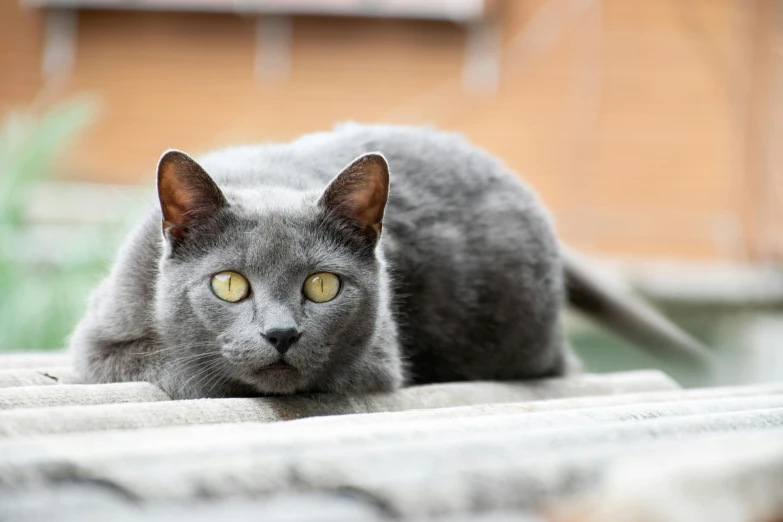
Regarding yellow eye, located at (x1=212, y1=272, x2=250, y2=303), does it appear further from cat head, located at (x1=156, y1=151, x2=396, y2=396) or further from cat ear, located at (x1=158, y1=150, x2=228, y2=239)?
cat ear, located at (x1=158, y1=150, x2=228, y2=239)

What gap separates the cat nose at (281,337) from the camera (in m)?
1.69

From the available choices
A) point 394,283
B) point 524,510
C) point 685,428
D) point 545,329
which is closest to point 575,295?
point 545,329

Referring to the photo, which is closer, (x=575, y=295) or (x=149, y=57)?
(x=575, y=295)

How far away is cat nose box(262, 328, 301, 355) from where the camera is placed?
1692mm

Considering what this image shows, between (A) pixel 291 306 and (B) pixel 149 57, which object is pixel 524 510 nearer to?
(A) pixel 291 306

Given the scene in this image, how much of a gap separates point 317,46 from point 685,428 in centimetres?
621

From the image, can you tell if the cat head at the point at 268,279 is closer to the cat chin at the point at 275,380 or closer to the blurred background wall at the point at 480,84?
the cat chin at the point at 275,380

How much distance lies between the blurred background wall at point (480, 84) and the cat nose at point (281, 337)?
5220mm

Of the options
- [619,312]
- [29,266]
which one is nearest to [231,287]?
[619,312]

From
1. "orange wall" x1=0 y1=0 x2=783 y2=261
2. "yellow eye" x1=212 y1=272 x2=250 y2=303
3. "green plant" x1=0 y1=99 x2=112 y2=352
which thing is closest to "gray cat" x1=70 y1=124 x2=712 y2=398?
"yellow eye" x1=212 y1=272 x2=250 y2=303

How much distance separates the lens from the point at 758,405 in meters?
1.64

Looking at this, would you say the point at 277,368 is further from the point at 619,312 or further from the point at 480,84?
the point at 480,84

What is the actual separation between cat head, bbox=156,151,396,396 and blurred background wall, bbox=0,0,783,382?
16.1 feet

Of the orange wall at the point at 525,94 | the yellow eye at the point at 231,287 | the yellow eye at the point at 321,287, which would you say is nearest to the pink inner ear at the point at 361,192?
the yellow eye at the point at 321,287
